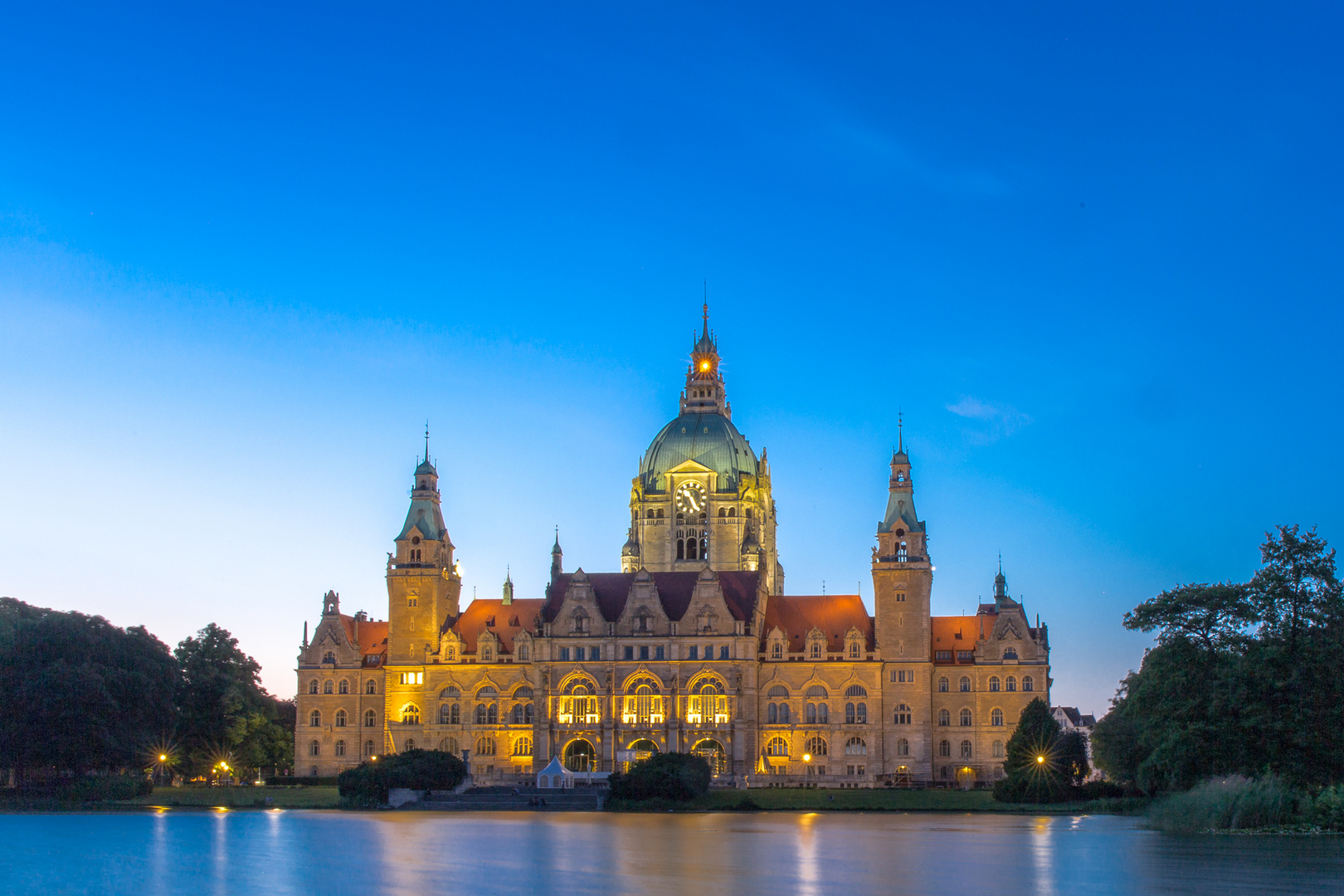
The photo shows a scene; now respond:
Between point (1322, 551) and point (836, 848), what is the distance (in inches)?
912

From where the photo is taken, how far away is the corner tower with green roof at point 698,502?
431 ft

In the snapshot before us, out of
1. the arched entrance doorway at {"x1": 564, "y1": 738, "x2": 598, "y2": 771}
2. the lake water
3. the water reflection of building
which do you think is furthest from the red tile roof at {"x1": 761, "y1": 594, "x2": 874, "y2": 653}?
the lake water

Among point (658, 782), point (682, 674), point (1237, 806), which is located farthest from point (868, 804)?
point (1237, 806)

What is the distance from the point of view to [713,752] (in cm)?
10025

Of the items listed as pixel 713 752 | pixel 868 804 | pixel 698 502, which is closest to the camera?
pixel 868 804

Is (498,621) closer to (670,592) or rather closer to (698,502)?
(670,592)

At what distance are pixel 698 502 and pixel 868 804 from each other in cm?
5692

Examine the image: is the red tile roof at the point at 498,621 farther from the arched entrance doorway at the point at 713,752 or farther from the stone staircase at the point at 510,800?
the stone staircase at the point at 510,800

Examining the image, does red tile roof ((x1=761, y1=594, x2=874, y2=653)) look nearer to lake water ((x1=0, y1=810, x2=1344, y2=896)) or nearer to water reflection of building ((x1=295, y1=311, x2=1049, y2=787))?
water reflection of building ((x1=295, y1=311, x2=1049, y2=787))

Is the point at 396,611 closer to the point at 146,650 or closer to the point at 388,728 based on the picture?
the point at 388,728

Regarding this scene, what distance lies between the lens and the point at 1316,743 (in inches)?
2050

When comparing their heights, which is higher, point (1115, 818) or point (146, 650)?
point (146, 650)

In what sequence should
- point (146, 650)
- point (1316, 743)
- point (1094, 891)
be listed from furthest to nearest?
point (146, 650) → point (1316, 743) → point (1094, 891)

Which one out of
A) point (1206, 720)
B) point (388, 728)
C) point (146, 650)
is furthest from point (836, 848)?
point (388, 728)
